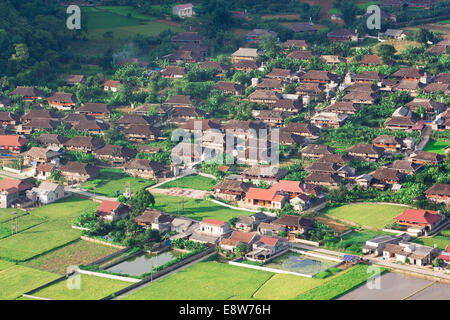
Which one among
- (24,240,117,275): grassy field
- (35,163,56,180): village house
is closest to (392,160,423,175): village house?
(24,240,117,275): grassy field

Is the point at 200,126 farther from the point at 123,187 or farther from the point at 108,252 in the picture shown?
the point at 108,252

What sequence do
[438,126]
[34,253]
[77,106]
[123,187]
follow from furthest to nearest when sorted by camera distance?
1. [77,106]
2. [438,126]
3. [123,187]
4. [34,253]

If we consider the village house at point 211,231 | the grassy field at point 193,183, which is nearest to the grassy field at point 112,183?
the grassy field at point 193,183

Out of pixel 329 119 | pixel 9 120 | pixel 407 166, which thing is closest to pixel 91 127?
pixel 9 120

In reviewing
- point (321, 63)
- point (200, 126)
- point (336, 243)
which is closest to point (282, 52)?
point (321, 63)

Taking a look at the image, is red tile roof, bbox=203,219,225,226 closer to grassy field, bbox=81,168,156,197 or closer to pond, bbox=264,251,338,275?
pond, bbox=264,251,338,275

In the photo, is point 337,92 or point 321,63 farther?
point 321,63

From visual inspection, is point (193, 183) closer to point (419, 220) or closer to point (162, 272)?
point (162, 272)
